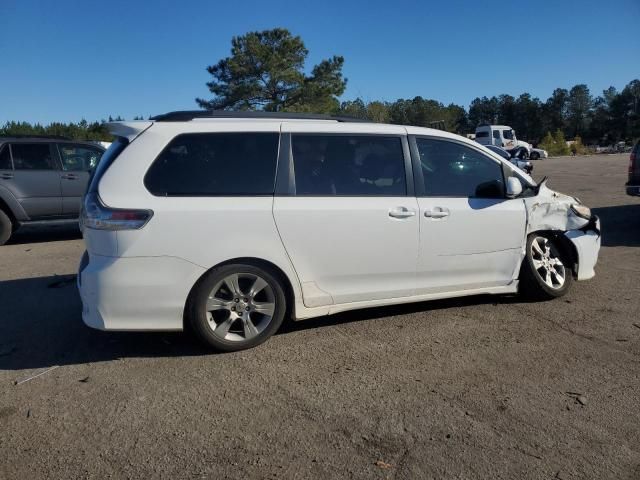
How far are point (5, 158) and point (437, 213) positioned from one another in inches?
311

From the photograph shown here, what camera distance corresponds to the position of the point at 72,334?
479 cm

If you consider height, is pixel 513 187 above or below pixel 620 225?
above

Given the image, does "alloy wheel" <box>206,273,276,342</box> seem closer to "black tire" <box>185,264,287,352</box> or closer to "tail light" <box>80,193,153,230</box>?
"black tire" <box>185,264,287,352</box>

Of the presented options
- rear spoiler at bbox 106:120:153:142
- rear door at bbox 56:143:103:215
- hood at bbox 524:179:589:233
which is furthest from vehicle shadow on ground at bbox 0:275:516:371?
rear door at bbox 56:143:103:215

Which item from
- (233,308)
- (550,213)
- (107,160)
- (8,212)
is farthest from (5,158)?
(550,213)

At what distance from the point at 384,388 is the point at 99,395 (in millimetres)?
1829

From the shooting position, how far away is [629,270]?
6.60 metres

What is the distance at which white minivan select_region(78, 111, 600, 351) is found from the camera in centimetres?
398

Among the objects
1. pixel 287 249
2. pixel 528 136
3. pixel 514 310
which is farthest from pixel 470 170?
pixel 528 136

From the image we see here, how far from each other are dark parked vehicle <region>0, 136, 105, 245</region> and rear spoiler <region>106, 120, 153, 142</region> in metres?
5.31

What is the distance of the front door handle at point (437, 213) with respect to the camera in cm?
468

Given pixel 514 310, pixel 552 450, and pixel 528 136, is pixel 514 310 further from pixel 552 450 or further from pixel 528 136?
pixel 528 136

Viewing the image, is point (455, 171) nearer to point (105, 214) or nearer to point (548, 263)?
point (548, 263)

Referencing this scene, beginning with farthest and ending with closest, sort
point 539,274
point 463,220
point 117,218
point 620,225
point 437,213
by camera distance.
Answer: point 620,225, point 539,274, point 463,220, point 437,213, point 117,218
